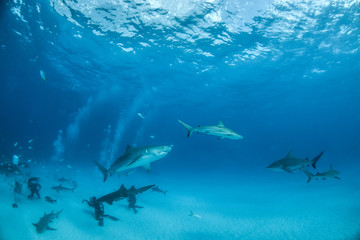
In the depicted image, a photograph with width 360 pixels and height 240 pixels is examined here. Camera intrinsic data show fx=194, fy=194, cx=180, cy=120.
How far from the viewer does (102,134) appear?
4373 inches

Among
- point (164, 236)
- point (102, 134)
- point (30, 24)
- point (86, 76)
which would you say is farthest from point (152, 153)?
point (102, 134)

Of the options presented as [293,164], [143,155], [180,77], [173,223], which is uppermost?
[180,77]

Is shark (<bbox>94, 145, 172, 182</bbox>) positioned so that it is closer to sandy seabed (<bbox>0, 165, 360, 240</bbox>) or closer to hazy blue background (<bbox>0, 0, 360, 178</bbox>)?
sandy seabed (<bbox>0, 165, 360, 240</bbox>)

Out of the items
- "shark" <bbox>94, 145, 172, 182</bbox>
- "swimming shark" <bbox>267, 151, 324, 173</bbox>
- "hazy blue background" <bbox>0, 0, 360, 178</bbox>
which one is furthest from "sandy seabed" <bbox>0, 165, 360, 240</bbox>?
"hazy blue background" <bbox>0, 0, 360, 178</bbox>

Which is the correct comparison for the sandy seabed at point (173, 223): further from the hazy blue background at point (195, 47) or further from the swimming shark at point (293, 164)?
the hazy blue background at point (195, 47)

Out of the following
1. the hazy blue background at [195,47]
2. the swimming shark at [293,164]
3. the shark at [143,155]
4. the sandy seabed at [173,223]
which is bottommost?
the sandy seabed at [173,223]

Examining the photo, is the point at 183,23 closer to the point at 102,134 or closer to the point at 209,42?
the point at 209,42

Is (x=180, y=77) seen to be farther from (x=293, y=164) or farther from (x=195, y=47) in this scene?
(x=293, y=164)

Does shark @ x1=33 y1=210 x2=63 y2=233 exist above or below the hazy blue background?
below

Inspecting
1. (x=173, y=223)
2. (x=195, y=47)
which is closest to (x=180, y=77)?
(x=195, y=47)

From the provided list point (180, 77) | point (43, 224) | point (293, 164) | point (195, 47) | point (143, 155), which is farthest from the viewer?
point (180, 77)

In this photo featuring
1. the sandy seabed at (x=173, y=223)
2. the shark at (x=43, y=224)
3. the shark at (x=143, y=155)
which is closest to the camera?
the shark at (x=143, y=155)

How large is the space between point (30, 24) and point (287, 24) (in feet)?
83.3

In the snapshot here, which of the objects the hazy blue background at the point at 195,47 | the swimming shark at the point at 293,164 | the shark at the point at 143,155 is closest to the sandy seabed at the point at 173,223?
the shark at the point at 143,155
